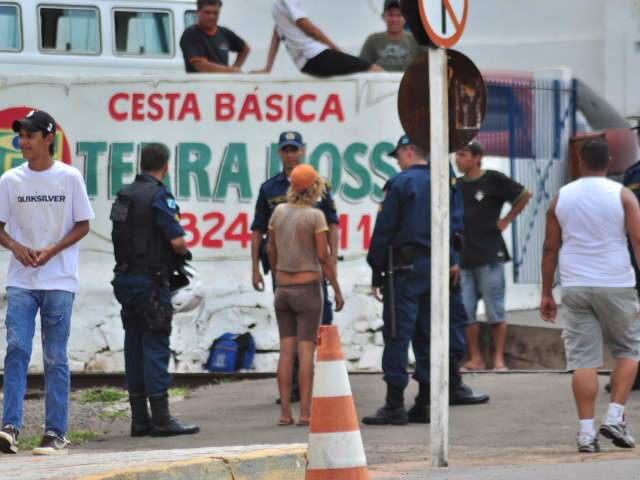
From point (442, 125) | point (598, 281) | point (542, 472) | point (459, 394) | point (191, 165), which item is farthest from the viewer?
point (191, 165)

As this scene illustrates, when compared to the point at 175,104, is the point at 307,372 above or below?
below

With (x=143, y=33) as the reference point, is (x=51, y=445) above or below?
below

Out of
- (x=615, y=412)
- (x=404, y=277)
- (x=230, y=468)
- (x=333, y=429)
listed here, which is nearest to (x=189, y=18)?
(x=404, y=277)

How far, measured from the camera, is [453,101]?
8.10 m

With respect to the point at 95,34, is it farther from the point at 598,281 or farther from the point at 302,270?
the point at 598,281

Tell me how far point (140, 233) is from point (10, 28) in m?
9.92

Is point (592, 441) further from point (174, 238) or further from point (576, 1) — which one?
point (576, 1)

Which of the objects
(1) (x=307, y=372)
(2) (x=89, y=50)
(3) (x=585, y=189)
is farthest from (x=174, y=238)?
(2) (x=89, y=50)

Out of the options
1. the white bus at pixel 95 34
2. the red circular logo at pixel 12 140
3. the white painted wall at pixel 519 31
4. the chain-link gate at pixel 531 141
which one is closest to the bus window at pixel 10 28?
the white bus at pixel 95 34

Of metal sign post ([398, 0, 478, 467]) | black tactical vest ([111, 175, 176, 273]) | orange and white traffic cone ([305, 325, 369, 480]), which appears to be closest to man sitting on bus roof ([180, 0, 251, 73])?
black tactical vest ([111, 175, 176, 273])

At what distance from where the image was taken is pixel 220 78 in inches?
502

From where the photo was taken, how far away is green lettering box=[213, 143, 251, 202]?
12797 mm

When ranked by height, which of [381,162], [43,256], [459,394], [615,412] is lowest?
[459,394]

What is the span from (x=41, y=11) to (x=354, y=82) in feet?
24.0
